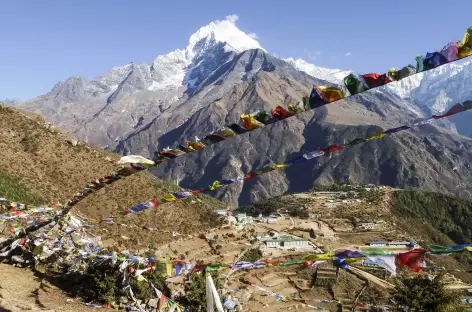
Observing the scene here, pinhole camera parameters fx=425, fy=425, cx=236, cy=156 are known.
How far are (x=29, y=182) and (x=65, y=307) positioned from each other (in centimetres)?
3010

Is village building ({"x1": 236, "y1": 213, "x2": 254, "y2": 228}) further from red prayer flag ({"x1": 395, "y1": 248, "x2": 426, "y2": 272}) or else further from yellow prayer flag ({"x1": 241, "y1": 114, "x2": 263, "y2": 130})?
red prayer flag ({"x1": 395, "y1": 248, "x2": 426, "y2": 272})

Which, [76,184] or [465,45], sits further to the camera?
[76,184]

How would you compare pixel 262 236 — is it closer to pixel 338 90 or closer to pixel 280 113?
pixel 280 113

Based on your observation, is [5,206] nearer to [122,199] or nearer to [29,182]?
[29,182]

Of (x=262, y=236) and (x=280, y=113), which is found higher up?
(x=280, y=113)

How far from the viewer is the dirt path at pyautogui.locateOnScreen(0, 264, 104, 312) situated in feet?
65.7

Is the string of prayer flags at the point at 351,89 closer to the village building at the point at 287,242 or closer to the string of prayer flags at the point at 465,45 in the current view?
the string of prayer flags at the point at 465,45

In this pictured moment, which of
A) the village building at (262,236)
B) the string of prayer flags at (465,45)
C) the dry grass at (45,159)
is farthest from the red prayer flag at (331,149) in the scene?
the village building at (262,236)

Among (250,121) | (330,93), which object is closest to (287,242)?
(250,121)

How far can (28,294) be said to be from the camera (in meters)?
21.8

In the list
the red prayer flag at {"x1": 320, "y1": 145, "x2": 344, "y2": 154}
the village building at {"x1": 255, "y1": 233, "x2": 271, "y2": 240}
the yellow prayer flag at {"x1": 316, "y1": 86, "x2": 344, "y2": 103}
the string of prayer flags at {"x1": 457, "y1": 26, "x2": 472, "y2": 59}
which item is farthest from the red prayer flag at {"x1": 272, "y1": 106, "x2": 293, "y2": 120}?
the village building at {"x1": 255, "y1": 233, "x2": 271, "y2": 240}

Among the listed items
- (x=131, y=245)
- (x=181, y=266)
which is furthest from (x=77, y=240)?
(x=181, y=266)

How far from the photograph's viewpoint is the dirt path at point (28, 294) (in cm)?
2003

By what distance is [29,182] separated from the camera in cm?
4722
